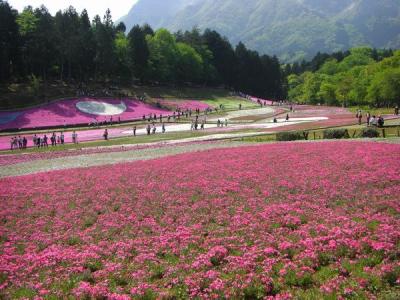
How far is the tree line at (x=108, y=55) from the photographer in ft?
338

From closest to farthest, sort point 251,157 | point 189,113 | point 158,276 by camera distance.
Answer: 1. point 158,276
2. point 251,157
3. point 189,113

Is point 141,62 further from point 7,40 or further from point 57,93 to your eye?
point 7,40

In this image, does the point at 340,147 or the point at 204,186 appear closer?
the point at 204,186

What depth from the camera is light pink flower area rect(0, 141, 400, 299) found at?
1117cm

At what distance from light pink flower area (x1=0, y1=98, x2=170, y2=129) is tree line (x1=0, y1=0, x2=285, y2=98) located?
18406mm

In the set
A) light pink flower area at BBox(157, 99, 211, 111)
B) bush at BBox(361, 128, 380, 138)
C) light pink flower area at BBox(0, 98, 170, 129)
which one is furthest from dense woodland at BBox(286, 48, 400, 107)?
bush at BBox(361, 128, 380, 138)

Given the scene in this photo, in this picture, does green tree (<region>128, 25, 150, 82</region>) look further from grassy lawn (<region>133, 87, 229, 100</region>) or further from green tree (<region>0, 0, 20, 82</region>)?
green tree (<region>0, 0, 20, 82</region>)

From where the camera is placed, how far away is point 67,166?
121 feet

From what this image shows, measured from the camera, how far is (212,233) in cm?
1530

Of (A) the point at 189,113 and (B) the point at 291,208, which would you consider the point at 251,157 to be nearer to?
(B) the point at 291,208

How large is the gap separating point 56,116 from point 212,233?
76187 millimetres

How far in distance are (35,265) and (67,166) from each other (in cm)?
2440

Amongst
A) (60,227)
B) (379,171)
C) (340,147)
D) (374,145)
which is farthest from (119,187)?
(374,145)

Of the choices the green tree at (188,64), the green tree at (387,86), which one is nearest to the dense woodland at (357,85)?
the green tree at (387,86)
